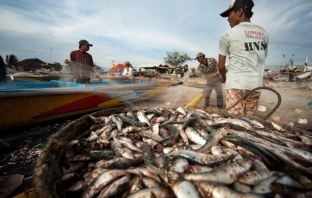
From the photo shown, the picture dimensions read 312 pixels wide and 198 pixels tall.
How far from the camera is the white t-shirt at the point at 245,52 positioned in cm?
317

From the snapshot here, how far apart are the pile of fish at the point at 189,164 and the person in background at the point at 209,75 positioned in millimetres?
3479

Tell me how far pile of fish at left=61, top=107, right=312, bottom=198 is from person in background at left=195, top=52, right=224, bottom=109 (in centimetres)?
348

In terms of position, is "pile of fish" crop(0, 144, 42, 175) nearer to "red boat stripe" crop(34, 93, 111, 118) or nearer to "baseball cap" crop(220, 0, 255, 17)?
"red boat stripe" crop(34, 93, 111, 118)

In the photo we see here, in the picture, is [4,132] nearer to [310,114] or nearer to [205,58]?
[205,58]

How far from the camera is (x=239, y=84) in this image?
3438 millimetres

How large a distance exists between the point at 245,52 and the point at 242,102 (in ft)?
3.69

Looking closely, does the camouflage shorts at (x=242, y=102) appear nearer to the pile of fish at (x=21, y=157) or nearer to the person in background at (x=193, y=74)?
the person in background at (x=193, y=74)

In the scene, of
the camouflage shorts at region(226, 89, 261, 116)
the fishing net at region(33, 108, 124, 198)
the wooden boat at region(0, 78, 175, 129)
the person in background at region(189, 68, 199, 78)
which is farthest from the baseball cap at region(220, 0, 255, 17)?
the wooden boat at region(0, 78, 175, 129)

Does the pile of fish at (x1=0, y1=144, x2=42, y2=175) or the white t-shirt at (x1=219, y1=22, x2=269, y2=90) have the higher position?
the white t-shirt at (x1=219, y1=22, x2=269, y2=90)

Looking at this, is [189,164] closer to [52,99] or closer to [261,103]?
[52,99]

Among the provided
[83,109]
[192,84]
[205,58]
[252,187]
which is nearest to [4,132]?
[83,109]

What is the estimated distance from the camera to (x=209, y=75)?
258 inches

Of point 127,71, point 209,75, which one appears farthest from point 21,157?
point 127,71

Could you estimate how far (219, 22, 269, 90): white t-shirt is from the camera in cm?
317
